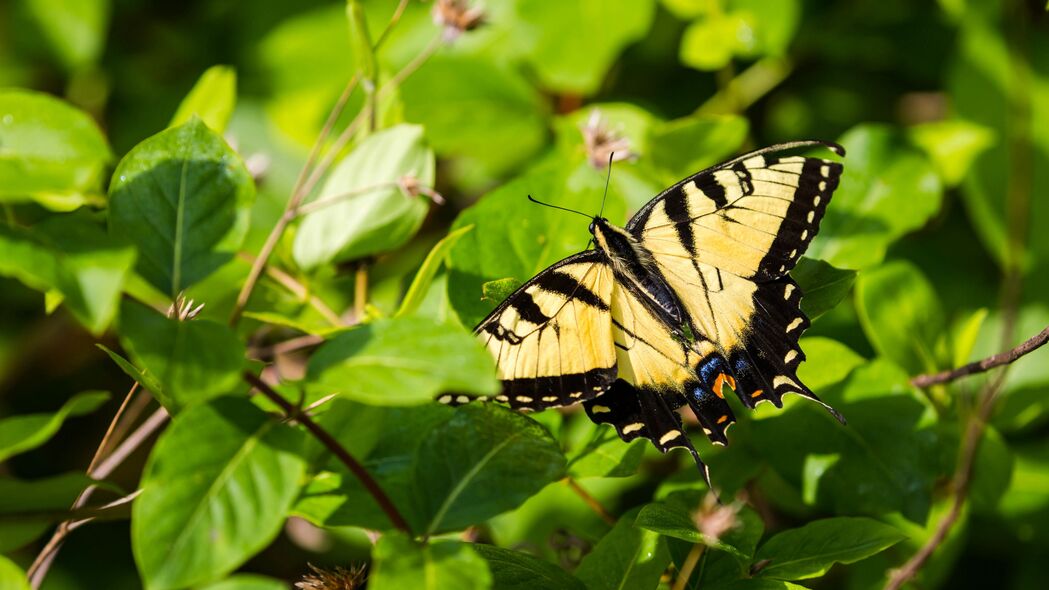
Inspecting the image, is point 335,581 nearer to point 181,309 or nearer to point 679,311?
point 181,309

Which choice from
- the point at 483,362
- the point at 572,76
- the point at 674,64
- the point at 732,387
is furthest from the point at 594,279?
the point at 674,64

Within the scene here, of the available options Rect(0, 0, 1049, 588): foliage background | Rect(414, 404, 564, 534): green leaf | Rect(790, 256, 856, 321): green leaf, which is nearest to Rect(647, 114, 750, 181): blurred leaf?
Rect(0, 0, 1049, 588): foliage background

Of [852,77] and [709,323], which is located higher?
[852,77]

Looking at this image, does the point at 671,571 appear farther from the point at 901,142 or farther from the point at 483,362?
the point at 901,142

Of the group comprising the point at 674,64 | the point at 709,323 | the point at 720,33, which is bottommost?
the point at 709,323

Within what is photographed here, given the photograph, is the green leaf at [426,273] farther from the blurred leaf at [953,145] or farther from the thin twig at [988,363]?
the blurred leaf at [953,145]

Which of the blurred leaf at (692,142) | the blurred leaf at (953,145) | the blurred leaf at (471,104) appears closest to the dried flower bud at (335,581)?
the blurred leaf at (692,142)
